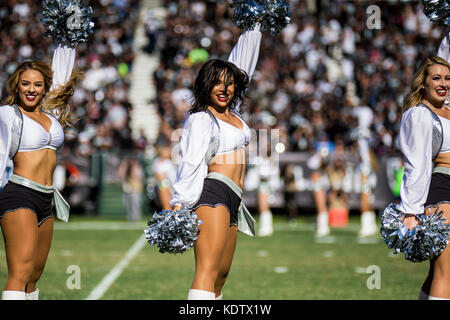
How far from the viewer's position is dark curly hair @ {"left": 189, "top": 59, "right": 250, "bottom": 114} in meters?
4.64

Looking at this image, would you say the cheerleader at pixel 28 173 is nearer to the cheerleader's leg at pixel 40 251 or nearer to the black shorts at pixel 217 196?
the cheerleader's leg at pixel 40 251

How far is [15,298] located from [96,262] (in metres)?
5.17

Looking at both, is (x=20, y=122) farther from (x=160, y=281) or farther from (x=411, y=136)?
(x=160, y=281)

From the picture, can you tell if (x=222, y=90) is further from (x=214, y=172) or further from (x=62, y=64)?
(x=62, y=64)

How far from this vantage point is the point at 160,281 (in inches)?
319

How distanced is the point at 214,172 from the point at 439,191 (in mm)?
1284

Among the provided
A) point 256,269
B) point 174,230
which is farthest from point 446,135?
point 256,269

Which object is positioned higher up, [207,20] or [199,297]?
[207,20]

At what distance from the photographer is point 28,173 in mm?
4723

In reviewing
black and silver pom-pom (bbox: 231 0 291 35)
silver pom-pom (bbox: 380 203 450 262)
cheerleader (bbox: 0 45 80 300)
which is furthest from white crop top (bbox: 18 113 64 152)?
silver pom-pom (bbox: 380 203 450 262)

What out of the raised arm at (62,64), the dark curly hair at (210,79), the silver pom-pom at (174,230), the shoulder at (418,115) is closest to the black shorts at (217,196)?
the silver pom-pom at (174,230)

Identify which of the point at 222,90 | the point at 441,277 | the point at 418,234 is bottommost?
the point at 441,277

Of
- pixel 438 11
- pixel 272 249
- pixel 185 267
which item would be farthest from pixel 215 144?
pixel 272 249

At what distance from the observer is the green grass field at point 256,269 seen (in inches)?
288
